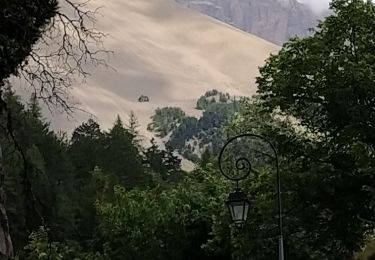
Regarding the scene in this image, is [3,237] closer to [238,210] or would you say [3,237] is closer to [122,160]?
[238,210]

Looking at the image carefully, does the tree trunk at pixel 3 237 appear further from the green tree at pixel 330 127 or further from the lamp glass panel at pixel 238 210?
the green tree at pixel 330 127

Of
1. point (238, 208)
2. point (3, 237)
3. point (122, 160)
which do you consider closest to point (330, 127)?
point (238, 208)

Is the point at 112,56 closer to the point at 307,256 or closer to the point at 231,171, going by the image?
the point at 307,256

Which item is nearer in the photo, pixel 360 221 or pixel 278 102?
pixel 360 221

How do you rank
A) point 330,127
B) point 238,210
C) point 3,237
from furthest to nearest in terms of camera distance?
point 330,127 → point 238,210 → point 3,237

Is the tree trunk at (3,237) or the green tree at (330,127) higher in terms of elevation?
the green tree at (330,127)

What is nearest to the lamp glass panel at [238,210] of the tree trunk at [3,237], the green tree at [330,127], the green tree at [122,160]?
the tree trunk at [3,237]

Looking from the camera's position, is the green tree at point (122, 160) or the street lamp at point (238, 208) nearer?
the street lamp at point (238, 208)

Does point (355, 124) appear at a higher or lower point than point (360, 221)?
higher

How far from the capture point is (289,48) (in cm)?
1995

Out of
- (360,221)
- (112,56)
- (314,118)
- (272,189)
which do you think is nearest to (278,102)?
(314,118)

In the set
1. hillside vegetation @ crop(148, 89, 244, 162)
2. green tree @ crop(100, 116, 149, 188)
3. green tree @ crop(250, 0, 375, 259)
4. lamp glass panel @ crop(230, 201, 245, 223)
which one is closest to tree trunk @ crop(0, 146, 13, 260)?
lamp glass panel @ crop(230, 201, 245, 223)

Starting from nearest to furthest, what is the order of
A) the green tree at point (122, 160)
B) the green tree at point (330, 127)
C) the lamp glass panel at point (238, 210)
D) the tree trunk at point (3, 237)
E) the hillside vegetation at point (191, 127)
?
the tree trunk at point (3, 237) → the lamp glass panel at point (238, 210) → the green tree at point (330, 127) → the green tree at point (122, 160) → the hillside vegetation at point (191, 127)

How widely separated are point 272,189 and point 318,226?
164 centimetres
